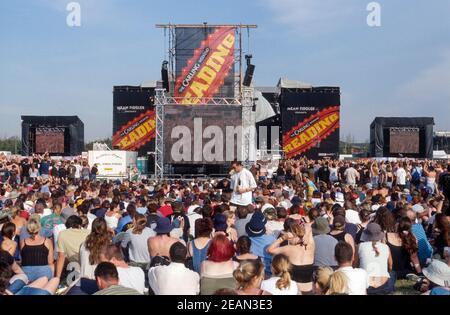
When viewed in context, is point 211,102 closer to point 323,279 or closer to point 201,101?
point 201,101

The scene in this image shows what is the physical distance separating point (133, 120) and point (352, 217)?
25971mm

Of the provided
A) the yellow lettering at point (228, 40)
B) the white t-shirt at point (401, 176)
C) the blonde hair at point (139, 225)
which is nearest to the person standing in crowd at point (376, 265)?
the blonde hair at point (139, 225)

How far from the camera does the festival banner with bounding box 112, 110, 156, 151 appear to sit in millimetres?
32875

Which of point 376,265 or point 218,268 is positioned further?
point 376,265

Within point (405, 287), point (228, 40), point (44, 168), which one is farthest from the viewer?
point (228, 40)

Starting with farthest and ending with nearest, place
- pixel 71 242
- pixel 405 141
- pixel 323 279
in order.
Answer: pixel 405 141, pixel 71 242, pixel 323 279

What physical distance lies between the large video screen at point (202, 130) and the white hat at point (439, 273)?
16135 millimetres

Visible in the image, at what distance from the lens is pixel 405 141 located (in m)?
32.8

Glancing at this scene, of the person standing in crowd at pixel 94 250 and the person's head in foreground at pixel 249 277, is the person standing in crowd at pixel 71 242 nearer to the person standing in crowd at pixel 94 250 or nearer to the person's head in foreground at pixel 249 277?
the person standing in crowd at pixel 94 250

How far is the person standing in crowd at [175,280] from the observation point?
4.88 m

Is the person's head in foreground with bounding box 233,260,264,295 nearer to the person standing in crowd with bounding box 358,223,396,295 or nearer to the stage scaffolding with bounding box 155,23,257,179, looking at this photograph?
the person standing in crowd with bounding box 358,223,396,295

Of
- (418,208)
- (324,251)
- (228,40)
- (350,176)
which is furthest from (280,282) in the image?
(228,40)

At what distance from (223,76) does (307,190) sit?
11.6 metres
